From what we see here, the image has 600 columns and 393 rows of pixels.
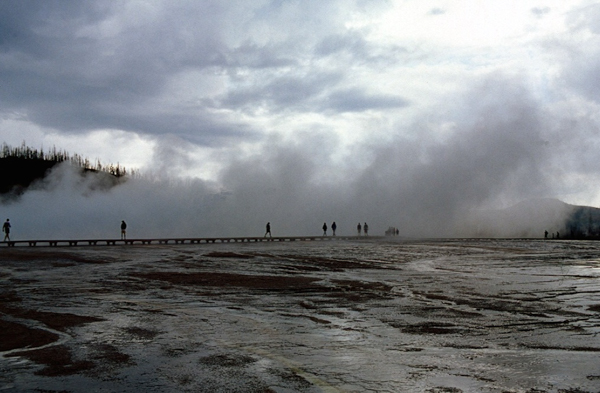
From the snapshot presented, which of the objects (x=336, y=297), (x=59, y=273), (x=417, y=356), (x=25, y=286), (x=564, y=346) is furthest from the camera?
(x=59, y=273)

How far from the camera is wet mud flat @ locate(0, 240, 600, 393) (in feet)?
21.0

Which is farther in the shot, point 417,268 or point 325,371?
point 417,268

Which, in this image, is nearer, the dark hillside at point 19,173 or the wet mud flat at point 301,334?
the wet mud flat at point 301,334

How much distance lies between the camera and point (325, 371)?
6805 millimetres

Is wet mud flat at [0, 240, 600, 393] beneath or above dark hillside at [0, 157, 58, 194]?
beneath

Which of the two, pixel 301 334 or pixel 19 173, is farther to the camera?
pixel 19 173

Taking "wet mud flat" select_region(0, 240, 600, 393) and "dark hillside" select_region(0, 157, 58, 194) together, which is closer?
"wet mud flat" select_region(0, 240, 600, 393)

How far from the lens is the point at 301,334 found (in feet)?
30.2

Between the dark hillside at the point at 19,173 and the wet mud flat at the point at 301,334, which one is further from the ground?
the dark hillside at the point at 19,173

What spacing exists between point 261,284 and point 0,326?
8242 millimetres

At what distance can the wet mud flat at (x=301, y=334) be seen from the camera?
641 cm

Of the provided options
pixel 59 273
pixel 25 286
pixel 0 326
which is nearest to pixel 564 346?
pixel 0 326

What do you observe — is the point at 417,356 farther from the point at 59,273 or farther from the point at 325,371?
the point at 59,273

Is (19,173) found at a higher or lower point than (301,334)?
higher
